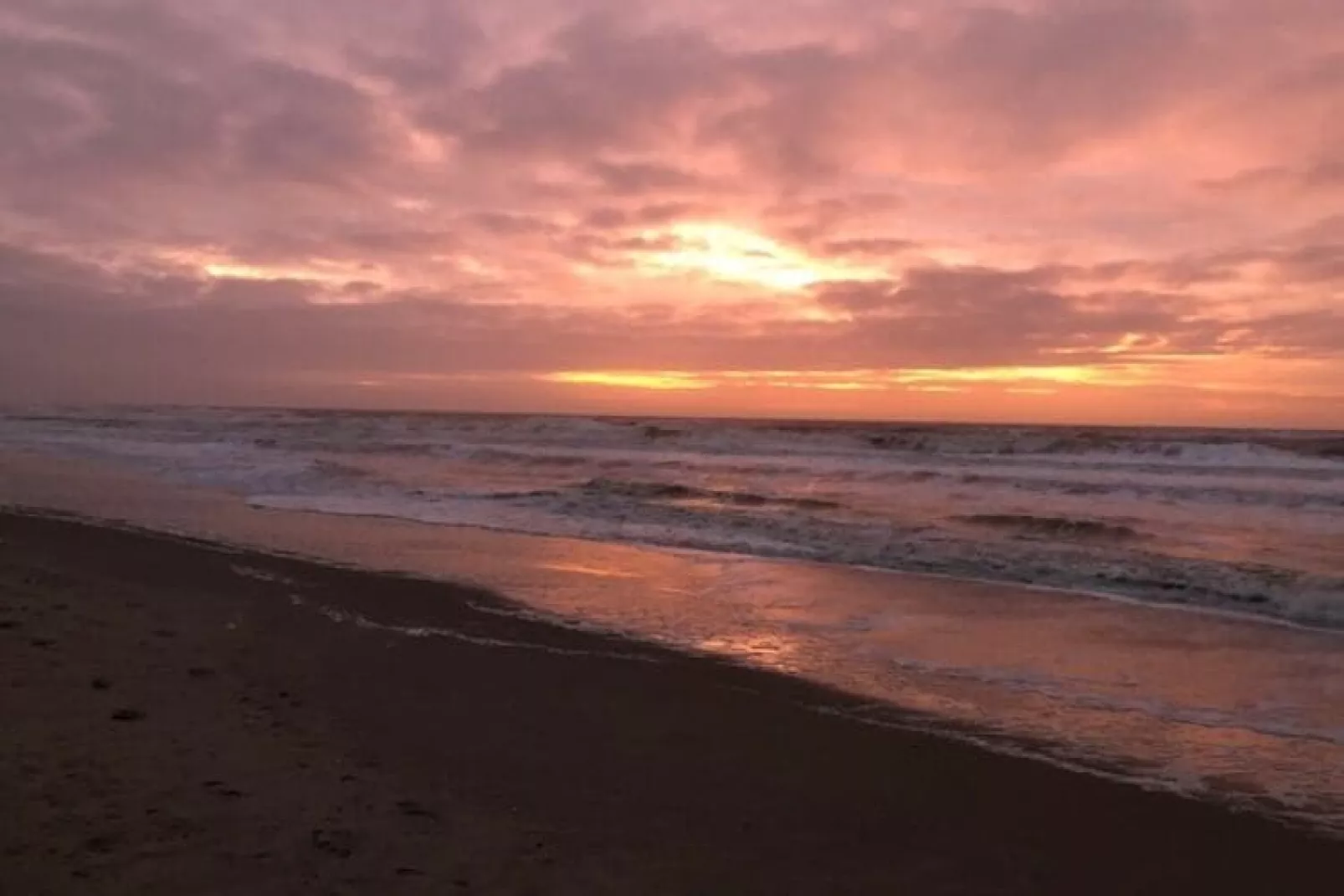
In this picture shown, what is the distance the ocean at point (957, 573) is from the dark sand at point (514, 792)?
74cm

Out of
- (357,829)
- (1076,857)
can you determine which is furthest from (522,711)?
(1076,857)

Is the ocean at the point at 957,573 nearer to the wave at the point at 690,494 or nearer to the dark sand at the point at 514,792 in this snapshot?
the wave at the point at 690,494

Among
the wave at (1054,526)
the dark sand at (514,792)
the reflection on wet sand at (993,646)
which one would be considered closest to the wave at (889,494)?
the wave at (1054,526)

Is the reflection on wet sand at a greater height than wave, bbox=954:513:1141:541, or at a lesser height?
lesser

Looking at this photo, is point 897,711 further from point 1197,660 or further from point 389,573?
point 389,573

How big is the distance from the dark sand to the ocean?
0.74 meters

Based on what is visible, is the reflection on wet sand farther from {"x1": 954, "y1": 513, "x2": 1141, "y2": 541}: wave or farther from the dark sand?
{"x1": 954, "y1": 513, "x2": 1141, "y2": 541}: wave

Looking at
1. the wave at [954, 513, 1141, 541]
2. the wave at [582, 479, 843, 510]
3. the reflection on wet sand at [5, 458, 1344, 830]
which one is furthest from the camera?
the wave at [582, 479, 843, 510]

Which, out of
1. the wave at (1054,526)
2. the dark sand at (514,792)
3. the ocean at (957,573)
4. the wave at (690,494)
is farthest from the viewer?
the wave at (690,494)

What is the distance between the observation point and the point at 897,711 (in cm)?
684

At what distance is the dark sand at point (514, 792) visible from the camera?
13.6 feet

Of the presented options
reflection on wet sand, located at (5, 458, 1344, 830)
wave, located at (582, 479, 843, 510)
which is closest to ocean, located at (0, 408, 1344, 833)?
reflection on wet sand, located at (5, 458, 1344, 830)

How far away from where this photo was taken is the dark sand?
13.6 ft

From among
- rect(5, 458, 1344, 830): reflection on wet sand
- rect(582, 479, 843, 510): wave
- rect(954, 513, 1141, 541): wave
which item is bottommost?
rect(5, 458, 1344, 830): reflection on wet sand
